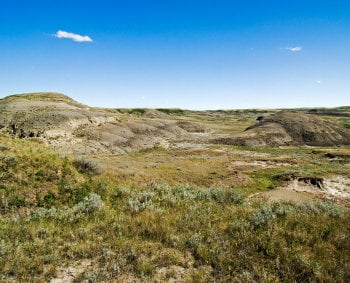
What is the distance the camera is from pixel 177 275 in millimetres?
6461

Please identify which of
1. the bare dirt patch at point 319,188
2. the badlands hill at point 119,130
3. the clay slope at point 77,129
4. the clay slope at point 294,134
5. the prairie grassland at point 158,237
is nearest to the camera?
the prairie grassland at point 158,237

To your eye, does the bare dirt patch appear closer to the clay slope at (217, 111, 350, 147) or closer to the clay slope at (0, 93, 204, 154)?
the clay slope at (0, 93, 204, 154)

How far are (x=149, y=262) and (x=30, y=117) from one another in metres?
59.8

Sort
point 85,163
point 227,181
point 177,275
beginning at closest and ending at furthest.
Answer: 1. point 177,275
2. point 85,163
3. point 227,181

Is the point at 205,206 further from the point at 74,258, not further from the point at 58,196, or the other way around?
the point at 58,196

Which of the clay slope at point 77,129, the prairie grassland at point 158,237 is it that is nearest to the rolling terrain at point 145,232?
the prairie grassland at point 158,237

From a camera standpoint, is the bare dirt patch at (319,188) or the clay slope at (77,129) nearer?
the bare dirt patch at (319,188)

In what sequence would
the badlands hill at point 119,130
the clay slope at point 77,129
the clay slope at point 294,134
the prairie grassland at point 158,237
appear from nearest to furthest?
the prairie grassland at point 158,237
the clay slope at point 77,129
the badlands hill at point 119,130
the clay slope at point 294,134

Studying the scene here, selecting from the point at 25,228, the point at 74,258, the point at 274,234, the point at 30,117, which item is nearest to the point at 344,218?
the point at 274,234

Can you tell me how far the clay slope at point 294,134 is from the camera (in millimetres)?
76562

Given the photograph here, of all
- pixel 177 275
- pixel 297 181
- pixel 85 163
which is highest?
pixel 85 163

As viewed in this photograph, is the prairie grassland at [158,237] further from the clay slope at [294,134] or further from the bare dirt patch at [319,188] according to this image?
the clay slope at [294,134]

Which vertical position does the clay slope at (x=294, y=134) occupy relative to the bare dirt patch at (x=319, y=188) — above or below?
above

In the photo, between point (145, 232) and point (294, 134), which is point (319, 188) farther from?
point (294, 134)
